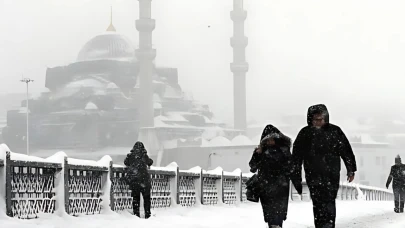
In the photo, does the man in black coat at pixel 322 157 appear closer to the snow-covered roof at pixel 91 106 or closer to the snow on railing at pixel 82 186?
the snow on railing at pixel 82 186

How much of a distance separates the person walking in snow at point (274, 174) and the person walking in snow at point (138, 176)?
345 centimetres

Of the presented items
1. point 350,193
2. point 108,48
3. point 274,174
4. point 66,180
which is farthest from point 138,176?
point 108,48

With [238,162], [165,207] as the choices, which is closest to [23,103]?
[238,162]

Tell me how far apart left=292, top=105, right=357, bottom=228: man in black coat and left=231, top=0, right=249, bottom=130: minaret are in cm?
9076

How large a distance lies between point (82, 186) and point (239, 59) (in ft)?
301

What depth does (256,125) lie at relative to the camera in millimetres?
115438

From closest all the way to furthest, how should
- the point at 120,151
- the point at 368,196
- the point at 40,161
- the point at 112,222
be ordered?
the point at 40,161, the point at 112,222, the point at 368,196, the point at 120,151

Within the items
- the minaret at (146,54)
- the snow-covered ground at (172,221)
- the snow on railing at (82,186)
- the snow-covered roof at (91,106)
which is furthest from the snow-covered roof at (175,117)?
the snow-covered ground at (172,221)

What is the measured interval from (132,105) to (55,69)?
16.6m

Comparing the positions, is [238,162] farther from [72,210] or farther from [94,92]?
[72,210]

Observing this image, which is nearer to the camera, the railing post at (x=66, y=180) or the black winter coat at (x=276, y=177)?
the black winter coat at (x=276, y=177)

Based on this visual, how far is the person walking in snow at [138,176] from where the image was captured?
9930mm

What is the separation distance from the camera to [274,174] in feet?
22.2

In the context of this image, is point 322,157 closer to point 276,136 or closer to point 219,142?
point 276,136
